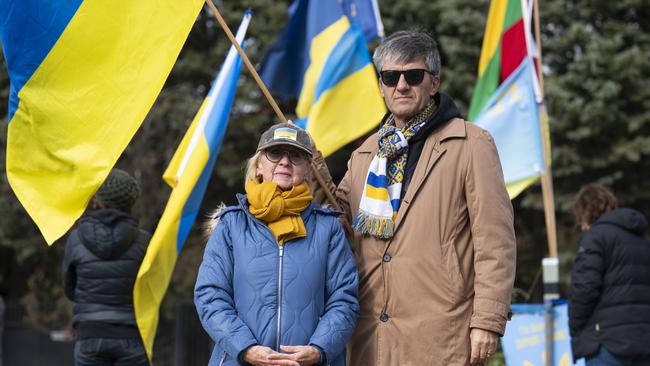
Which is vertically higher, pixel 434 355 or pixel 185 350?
pixel 434 355

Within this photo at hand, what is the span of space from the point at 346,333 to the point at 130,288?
8.92 ft

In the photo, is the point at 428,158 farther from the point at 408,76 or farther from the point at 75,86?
the point at 75,86

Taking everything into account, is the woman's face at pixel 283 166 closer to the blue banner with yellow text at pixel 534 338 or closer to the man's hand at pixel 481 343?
the man's hand at pixel 481 343

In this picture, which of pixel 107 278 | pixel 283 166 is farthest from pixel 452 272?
pixel 107 278

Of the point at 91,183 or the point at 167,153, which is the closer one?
the point at 91,183

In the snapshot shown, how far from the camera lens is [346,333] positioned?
370 cm

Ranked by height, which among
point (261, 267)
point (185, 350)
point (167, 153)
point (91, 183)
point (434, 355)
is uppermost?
point (167, 153)

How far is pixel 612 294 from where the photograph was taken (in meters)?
6.32

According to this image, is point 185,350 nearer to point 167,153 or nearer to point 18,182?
point 167,153

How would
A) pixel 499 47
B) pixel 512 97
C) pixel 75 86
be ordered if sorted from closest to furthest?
1. pixel 75 86
2. pixel 512 97
3. pixel 499 47

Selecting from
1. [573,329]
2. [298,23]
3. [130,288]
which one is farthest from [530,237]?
[130,288]

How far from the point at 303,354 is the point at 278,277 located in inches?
12.3

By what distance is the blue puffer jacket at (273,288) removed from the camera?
3631mm

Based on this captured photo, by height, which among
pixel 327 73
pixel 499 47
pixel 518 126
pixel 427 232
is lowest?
pixel 427 232
